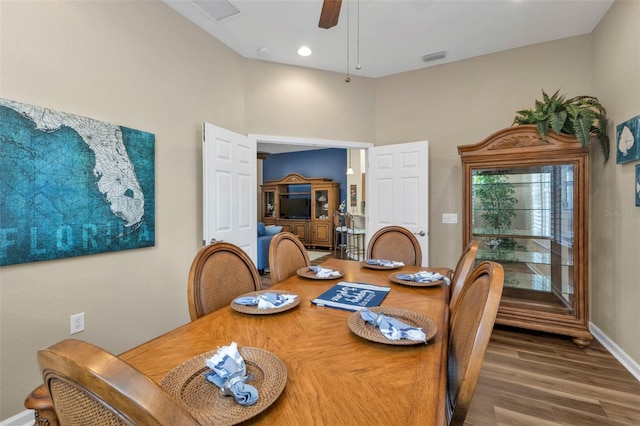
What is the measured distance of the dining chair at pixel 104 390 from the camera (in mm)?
428

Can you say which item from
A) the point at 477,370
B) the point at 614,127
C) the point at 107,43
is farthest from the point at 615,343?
the point at 107,43

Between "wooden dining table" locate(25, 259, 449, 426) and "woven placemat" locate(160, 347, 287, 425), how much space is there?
28 millimetres

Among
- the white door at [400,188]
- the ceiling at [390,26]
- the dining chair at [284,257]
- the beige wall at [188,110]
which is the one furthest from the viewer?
the white door at [400,188]

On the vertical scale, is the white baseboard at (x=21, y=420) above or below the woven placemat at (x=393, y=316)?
below

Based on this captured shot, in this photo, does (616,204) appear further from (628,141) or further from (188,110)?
(188,110)

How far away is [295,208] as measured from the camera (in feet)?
28.8

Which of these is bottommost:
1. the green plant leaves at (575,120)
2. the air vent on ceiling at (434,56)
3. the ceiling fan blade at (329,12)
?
the green plant leaves at (575,120)

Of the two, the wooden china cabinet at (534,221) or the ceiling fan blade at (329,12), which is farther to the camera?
the wooden china cabinet at (534,221)

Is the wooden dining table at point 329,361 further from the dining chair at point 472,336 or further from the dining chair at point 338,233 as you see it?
the dining chair at point 338,233

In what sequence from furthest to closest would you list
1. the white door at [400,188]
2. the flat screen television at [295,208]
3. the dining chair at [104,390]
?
the flat screen television at [295,208] < the white door at [400,188] < the dining chair at [104,390]

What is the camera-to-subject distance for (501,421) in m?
1.79

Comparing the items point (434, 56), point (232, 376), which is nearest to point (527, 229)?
point (434, 56)

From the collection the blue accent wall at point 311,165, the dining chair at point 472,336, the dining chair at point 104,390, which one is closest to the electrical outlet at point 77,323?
the dining chair at point 104,390

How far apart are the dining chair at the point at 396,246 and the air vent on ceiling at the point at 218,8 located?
2.49 metres
